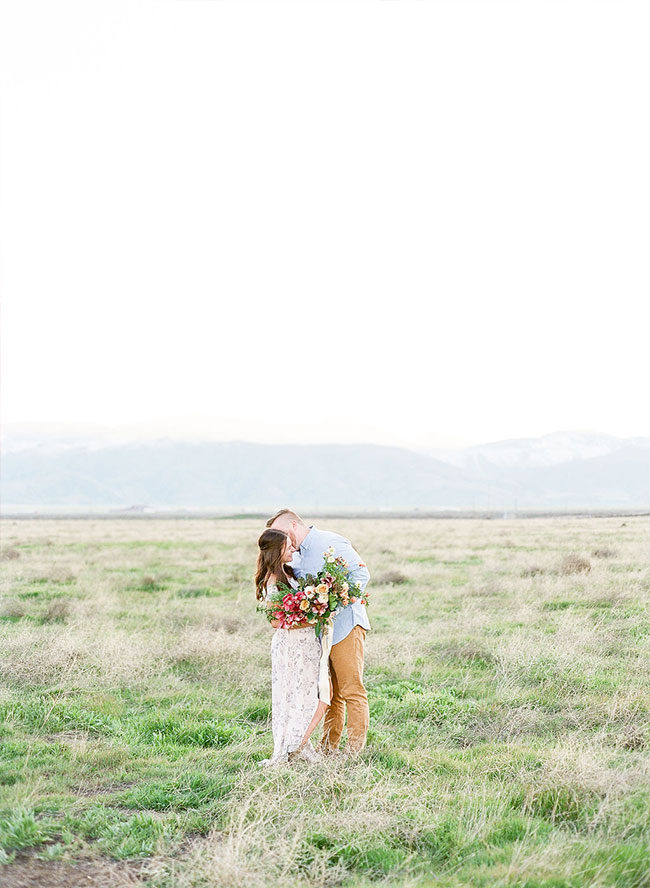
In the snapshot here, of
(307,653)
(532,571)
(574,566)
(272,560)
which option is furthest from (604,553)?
(272,560)

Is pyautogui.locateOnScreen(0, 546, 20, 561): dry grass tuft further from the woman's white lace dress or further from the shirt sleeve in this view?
the shirt sleeve

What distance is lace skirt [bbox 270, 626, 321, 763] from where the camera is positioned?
245 inches

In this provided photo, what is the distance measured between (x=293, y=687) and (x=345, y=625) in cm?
64

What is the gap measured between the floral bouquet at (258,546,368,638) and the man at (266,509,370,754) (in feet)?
0.29

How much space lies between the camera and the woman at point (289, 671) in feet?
20.1

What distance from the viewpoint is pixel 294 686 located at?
6281 mm

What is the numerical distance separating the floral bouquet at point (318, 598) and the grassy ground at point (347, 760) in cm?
111

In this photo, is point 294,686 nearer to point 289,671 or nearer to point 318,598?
point 289,671

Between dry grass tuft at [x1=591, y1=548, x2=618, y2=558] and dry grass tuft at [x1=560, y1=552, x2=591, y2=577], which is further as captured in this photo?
dry grass tuft at [x1=591, y1=548, x2=618, y2=558]

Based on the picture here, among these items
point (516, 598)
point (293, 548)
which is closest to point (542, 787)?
point (293, 548)

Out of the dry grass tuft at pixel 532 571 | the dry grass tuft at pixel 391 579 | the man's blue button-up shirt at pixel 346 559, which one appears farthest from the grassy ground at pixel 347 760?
the dry grass tuft at pixel 532 571

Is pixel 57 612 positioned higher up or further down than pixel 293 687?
further down

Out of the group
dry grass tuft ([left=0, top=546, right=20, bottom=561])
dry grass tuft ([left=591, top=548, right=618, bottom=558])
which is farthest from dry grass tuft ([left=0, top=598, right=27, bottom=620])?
dry grass tuft ([left=591, top=548, right=618, bottom=558])

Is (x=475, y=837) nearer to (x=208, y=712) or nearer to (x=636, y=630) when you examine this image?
(x=208, y=712)
